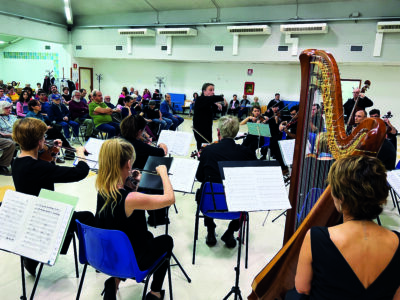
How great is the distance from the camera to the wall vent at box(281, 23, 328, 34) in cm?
968

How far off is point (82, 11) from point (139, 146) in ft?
41.5

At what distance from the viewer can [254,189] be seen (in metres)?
2.12

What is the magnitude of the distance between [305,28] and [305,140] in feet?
29.8

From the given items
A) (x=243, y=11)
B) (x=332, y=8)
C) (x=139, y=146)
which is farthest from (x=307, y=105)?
(x=243, y=11)

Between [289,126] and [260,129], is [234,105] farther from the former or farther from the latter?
[260,129]

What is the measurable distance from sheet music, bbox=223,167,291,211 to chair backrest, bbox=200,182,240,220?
0.50 meters

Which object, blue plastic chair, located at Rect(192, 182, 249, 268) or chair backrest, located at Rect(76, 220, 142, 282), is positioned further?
blue plastic chair, located at Rect(192, 182, 249, 268)

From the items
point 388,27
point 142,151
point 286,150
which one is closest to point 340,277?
point 142,151

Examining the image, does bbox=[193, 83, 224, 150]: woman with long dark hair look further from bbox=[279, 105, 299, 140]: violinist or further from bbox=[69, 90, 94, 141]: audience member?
bbox=[69, 90, 94, 141]: audience member

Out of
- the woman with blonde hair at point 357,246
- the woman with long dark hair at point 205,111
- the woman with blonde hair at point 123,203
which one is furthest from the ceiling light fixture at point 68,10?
the woman with blonde hair at point 357,246

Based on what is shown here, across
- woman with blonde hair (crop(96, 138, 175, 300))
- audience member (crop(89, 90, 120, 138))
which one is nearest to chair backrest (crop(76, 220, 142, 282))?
woman with blonde hair (crop(96, 138, 175, 300))

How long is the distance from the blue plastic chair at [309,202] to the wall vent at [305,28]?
858cm

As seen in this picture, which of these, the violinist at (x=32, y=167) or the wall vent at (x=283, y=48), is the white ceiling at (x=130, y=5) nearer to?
the wall vent at (x=283, y=48)

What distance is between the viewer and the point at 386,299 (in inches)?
46.9
